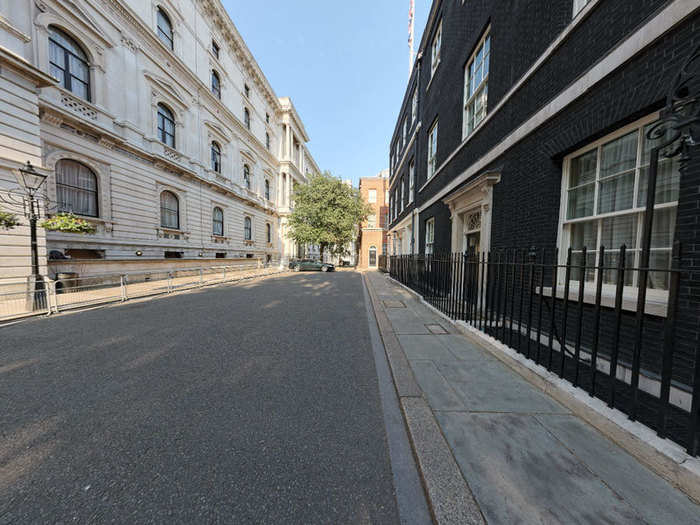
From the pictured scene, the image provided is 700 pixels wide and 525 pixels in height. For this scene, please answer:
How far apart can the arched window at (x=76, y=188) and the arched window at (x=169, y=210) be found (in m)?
3.65

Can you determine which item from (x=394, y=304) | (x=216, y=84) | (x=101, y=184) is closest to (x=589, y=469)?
(x=394, y=304)

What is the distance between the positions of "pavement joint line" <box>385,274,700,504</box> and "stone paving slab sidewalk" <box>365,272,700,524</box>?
0.16 ft

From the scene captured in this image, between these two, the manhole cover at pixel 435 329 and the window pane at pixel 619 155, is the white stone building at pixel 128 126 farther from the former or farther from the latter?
the window pane at pixel 619 155

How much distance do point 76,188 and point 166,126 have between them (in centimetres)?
705

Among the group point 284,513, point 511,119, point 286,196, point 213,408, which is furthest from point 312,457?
Answer: point 286,196

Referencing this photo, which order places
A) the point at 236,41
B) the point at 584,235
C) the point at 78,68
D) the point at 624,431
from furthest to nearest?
the point at 236,41 → the point at 78,68 → the point at 584,235 → the point at 624,431

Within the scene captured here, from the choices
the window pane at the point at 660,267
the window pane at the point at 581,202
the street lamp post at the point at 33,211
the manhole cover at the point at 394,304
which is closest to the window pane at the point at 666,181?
the window pane at the point at 660,267

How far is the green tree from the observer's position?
86.3ft

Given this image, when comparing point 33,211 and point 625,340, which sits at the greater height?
point 33,211

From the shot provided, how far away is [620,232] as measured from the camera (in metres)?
3.21

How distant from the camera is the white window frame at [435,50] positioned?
33.7 ft

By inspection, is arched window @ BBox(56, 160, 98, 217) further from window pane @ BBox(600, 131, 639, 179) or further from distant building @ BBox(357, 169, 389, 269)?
distant building @ BBox(357, 169, 389, 269)

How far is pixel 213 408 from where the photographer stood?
8.02 ft

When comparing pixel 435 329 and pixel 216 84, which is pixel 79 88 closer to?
pixel 216 84
